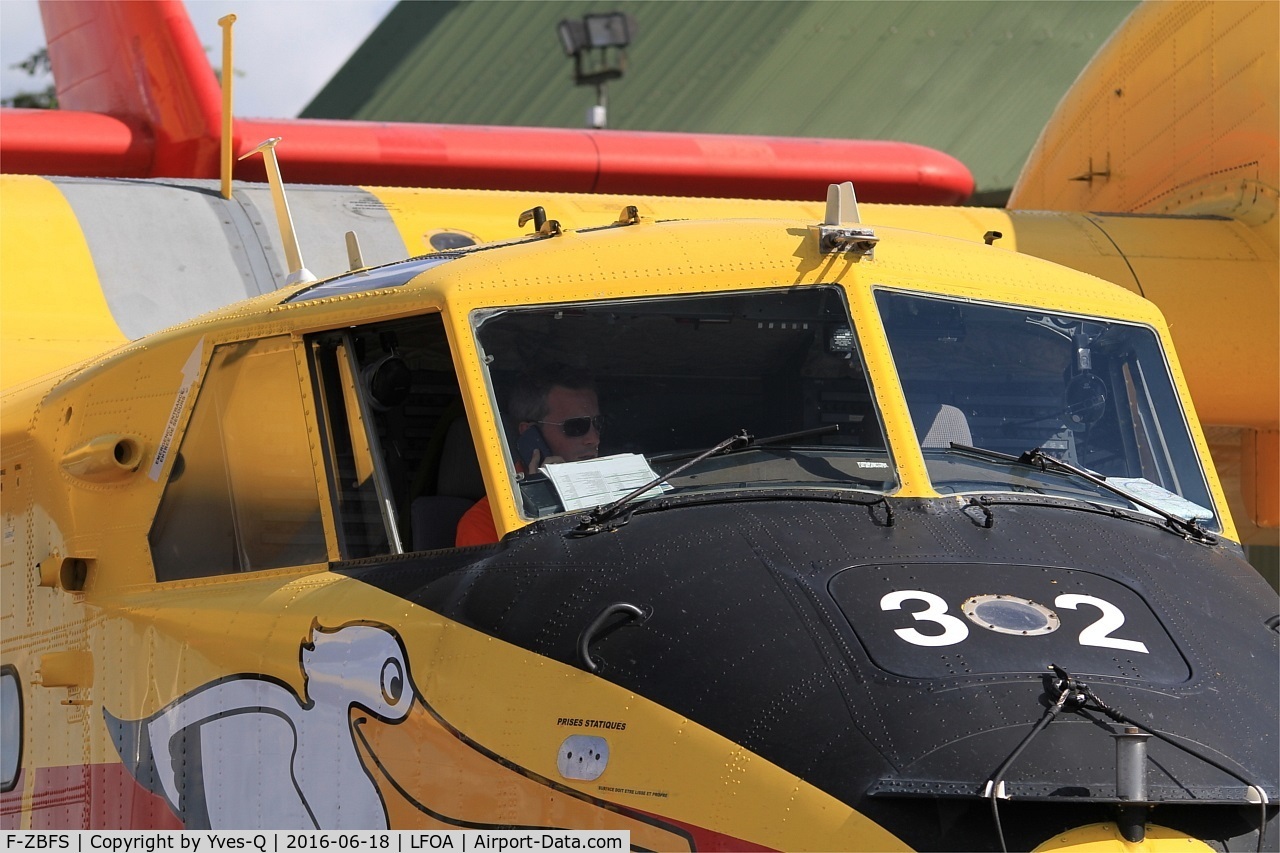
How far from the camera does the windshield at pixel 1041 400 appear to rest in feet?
15.1

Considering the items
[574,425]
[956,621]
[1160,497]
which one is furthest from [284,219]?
[956,621]

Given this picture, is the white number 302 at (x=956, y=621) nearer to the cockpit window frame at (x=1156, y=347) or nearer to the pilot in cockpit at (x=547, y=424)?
the cockpit window frame at (x=1156, y=347)

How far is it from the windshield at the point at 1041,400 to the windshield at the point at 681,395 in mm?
193

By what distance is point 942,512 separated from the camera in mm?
4242

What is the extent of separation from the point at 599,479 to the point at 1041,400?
140 cm

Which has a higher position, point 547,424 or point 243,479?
point 243,479

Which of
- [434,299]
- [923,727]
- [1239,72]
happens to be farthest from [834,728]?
[1239,72]

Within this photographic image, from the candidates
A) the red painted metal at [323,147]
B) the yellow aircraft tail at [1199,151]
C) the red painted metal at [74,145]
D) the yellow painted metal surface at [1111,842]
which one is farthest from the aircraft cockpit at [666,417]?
the red painted metal at [74,145]

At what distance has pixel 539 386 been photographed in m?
4.57

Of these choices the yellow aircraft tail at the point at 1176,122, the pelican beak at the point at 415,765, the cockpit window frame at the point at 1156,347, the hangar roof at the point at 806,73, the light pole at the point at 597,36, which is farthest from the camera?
the hangar roof at the point at 806,73

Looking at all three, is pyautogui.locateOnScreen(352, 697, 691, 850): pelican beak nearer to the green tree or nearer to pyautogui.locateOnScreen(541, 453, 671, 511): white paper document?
pyautogui.locateOnScreen(541, 453, 671, 511): white paper document

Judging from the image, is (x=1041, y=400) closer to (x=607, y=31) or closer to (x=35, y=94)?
(x=607, y=31)

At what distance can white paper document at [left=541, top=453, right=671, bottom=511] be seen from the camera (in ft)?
14.3

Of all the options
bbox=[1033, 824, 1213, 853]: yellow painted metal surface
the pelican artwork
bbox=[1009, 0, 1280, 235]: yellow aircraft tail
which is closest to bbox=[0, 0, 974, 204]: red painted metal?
bbox=[1009, 0, 1280, 235]: yellow aircraft tail
